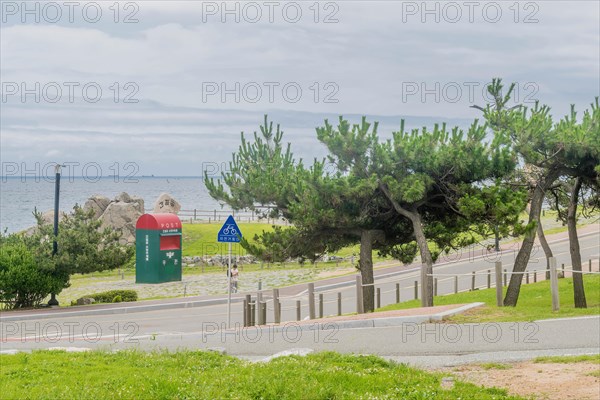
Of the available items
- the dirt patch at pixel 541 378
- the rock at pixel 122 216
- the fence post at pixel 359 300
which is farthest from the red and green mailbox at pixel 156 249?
the dirt patch at pixel 541 378

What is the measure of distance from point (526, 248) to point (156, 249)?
79.4 ft

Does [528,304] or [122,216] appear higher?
[122,216]

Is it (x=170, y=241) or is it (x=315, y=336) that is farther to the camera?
(x=170, y=241)

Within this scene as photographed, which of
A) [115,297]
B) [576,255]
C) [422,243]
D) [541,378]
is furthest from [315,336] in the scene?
[115,297]

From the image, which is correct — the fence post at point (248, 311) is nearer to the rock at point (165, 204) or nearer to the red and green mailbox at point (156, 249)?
the red and green mailbox at point (156, 249)

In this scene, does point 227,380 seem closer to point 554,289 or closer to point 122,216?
point 554,289

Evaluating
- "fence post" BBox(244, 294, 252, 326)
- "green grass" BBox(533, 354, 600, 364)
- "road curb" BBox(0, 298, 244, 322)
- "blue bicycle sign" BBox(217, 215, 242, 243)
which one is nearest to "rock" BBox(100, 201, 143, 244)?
"road curb" BBox(0, 298, 244, 322)

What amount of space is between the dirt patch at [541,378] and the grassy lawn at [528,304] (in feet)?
16.8

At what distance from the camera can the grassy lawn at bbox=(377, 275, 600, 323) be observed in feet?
59.0

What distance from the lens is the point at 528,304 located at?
25641mm

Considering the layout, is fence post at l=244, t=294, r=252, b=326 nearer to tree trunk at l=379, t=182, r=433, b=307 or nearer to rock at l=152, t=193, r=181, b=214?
tree trunk at l=379, t=182, r=433, b=307

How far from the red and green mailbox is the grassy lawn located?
703 inches

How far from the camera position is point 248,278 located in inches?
1790

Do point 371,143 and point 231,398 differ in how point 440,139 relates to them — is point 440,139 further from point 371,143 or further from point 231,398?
point 231,398
